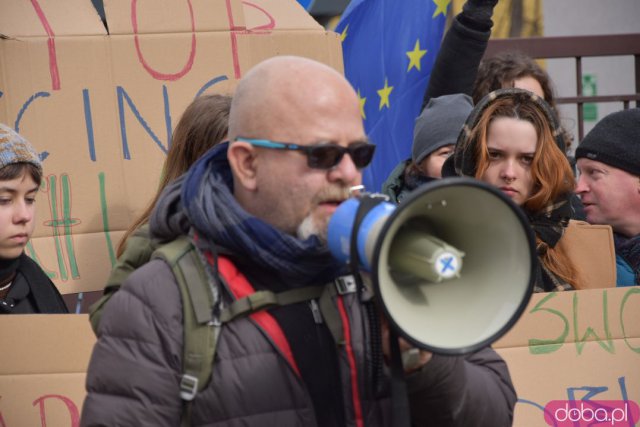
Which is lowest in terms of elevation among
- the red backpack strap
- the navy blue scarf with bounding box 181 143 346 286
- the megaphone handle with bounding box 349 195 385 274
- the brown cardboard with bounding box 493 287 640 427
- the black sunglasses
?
the brown cardboard with bounding box 493 287 640 427

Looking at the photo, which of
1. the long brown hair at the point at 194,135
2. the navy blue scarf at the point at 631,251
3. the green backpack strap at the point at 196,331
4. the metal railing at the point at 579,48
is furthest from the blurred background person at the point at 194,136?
the metal railing at the point at 579,48

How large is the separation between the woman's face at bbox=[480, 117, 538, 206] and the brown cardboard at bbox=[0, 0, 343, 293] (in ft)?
2.26

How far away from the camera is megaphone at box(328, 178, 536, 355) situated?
1277mm

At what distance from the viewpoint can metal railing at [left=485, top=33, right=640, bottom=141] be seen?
4949 millimetres

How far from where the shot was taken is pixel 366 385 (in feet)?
4.89

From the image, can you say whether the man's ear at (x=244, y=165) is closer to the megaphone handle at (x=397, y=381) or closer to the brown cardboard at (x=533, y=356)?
the megaphone handle at (x=397, y=381)

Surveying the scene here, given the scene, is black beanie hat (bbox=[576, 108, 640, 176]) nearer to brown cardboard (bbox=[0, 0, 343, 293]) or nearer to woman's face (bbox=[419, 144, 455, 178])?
woman's face (bbox=[419, 144, 455, 178])

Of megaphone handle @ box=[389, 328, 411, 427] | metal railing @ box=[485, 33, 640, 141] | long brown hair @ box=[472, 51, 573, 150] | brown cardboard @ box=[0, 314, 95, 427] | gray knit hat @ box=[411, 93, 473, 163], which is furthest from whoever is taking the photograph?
metal railing @ box=[485, 33, 640, 141]

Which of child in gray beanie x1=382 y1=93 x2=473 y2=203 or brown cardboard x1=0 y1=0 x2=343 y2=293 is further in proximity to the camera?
child in gray beanie x1=382 y1=93 x2=473 y2=203

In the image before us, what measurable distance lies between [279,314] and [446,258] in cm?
34

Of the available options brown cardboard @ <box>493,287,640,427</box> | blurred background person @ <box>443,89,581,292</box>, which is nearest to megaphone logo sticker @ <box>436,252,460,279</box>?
brown cardboard @ <box>493,287,640,427</box>

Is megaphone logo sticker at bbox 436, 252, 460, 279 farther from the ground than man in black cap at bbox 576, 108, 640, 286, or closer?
farther from the ground

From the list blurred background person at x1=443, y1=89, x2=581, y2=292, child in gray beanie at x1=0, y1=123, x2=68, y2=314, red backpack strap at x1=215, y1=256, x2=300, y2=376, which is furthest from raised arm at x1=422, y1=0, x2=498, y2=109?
red backpack strap at x1=215, y1=256, x2=300, y2=376

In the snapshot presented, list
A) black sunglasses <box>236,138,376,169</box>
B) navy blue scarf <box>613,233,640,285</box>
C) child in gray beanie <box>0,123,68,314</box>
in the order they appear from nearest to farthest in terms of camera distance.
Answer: black sunglasses <box>236,138,376,169</box>
child in gray beanie <box>0,123,68,314</box>
navy blue scarf <box>613,233,640,285</box>
